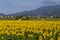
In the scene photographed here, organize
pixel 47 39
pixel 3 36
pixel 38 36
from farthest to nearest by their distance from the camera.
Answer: pixel 3 36 < pixel 38 36 < pixel 47 39

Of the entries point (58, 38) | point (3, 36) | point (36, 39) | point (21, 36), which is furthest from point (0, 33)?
point (58, 38)

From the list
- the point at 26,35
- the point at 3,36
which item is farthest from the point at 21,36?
the point at 3,36

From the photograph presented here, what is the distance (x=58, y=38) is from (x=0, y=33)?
2.80m

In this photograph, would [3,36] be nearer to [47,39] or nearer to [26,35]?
[26,35]

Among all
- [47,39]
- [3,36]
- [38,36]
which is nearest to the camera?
[47,39]

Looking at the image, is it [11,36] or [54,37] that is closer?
[54,37]

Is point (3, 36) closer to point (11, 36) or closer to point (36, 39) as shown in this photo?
point (11, 36)

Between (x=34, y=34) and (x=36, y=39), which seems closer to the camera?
(x=36, y=39)

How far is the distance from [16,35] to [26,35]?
1.56 feet

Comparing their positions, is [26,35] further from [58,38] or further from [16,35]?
[58,38]

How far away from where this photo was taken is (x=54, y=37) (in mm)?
9195

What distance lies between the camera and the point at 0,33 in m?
10.8

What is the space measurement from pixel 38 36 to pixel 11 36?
1.13 m

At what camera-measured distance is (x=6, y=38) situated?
9984 millimetres
